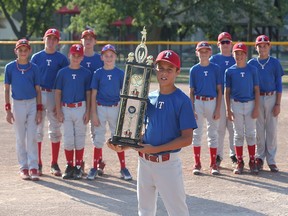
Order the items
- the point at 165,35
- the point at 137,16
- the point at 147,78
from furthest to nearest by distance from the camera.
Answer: the point at 165,35 < the point at 137,16 < the point at 147,78

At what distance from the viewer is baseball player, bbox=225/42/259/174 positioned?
939cm

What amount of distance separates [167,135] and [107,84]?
11.3ft

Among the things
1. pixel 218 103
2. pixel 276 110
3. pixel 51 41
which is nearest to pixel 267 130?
pixel 276 110

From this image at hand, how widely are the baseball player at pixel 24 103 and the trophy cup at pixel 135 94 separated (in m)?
3.59

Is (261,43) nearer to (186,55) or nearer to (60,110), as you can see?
(60,110)

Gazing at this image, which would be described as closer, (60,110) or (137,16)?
(60,110)

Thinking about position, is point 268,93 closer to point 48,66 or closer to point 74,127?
point 74,127

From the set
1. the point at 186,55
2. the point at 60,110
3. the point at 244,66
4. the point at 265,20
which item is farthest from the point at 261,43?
the point at 265,20

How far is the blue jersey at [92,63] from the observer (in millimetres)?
9570

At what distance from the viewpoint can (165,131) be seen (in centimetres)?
574

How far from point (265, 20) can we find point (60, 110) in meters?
25.0

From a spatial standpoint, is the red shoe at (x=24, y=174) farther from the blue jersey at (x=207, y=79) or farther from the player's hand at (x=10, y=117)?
the blue jersey at (x=207, y=79)

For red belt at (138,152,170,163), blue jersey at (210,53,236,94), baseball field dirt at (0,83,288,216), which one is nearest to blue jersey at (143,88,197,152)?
red belt at (138,152,170,163)

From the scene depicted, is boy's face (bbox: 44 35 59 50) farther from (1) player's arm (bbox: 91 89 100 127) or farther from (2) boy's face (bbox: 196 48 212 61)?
→ (2) boy's face (bbox: 196 48 212 61)
